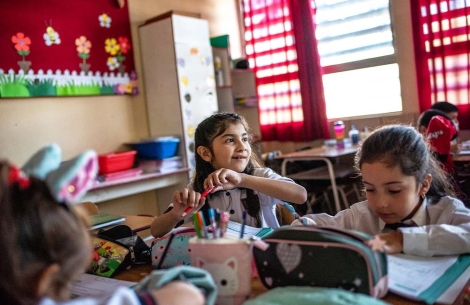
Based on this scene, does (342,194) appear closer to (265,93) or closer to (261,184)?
(265,93)

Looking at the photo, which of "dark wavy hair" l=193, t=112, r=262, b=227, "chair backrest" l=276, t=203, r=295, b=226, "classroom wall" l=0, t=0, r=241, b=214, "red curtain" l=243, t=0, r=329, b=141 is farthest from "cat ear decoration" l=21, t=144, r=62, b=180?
→ "red curtain" l=243, t=0, r=329, b=141

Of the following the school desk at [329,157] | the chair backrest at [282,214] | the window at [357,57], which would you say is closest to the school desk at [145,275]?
the chair backrest at [282,214]

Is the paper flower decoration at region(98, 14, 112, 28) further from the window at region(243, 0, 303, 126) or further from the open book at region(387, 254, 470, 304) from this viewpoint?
the open book at region(387, 254, 470, 304)

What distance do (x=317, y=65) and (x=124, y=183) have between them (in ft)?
7.43

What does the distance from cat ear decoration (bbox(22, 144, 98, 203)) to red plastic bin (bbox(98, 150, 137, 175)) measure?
270 centimetres

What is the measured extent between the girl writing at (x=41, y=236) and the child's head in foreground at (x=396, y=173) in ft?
2.31

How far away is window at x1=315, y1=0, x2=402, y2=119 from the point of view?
413 cm

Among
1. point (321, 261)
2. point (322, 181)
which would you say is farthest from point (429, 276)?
point (322, 181)

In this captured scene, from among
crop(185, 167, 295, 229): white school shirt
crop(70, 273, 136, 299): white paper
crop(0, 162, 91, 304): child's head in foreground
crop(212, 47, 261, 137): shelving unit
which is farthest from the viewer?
crop(212, 47, 261, 137): shelving unit

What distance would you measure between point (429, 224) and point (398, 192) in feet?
0.39

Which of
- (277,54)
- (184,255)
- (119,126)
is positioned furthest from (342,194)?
(184,255)

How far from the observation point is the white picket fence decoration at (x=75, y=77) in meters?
3.11

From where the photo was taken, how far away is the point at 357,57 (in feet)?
14.1

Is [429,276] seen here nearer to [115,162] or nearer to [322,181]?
[115,162]
